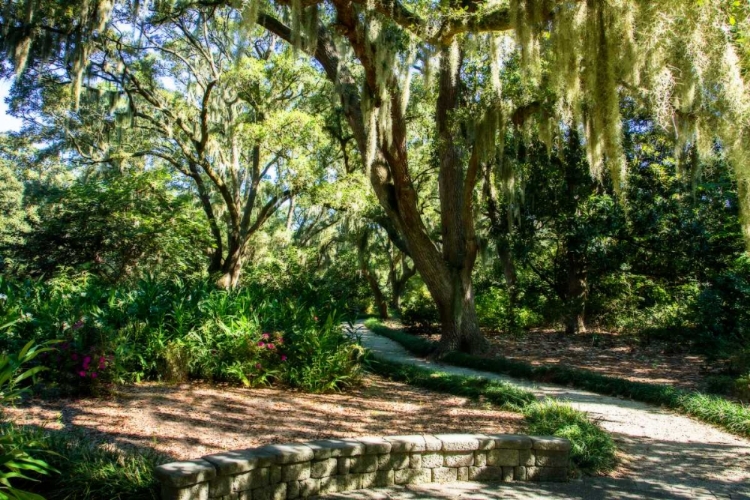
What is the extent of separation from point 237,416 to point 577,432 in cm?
293

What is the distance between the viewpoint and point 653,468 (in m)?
4.25

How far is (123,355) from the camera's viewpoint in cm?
555

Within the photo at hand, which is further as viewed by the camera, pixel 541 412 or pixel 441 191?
pixel 441 191

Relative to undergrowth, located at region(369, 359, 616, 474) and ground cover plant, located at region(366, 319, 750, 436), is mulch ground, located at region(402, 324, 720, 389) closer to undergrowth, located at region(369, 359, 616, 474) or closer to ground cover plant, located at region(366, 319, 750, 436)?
ground cover plant, located at region(366, 319, 750, 436)

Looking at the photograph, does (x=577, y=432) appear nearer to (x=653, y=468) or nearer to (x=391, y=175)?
(x=653, y=468)

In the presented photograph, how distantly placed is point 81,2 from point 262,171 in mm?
7230

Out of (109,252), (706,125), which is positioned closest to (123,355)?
(109,252)

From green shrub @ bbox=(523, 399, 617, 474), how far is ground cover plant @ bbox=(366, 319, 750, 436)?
1664 millimetres

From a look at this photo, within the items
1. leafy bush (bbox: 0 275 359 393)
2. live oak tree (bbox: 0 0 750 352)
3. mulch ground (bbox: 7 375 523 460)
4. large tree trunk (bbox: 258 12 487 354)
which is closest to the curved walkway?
mulch ground (bbox: 7 375 523 460)

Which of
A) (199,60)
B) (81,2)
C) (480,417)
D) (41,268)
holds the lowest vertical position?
(480,417)

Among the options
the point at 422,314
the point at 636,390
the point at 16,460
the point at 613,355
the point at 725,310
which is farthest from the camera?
the point at 422,314

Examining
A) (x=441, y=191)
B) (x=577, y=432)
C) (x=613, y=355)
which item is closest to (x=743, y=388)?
(x=577, y=432)

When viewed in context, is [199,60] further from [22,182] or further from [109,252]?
[22,182]

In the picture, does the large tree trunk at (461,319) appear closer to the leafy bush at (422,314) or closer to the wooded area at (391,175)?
the wooded area at (391,175)
